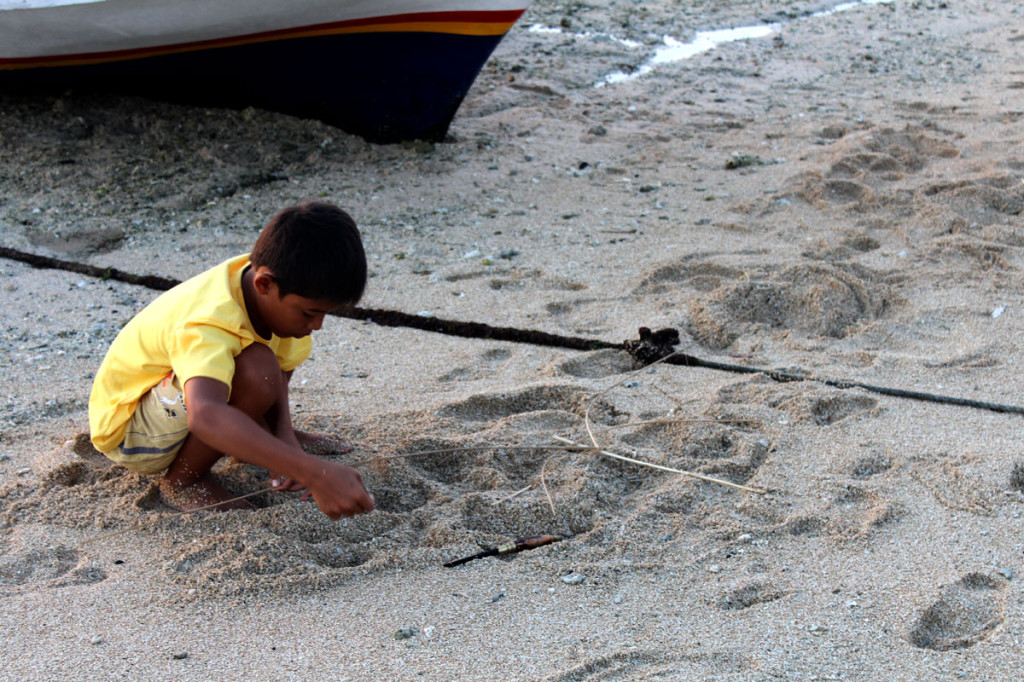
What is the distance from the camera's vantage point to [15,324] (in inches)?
128

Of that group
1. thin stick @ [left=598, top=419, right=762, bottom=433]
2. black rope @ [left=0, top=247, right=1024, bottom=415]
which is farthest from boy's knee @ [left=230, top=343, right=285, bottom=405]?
black rope @ [left=0, top=247, right=1024, bottom=415]

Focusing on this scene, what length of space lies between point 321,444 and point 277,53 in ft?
9.49

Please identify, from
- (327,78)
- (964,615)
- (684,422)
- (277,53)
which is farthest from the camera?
(327,78)

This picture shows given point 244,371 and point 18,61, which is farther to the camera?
point 18,61

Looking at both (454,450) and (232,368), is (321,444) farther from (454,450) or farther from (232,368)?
(232,368)

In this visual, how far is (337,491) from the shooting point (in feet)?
6.15

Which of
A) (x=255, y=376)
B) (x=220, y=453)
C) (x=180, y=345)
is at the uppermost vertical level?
(x=180, y=345)

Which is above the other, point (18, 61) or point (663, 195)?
point (18, 61)

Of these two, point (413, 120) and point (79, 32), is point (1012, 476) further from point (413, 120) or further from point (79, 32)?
point (79, 32)

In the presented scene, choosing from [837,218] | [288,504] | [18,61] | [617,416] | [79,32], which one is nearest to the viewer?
[288,504]

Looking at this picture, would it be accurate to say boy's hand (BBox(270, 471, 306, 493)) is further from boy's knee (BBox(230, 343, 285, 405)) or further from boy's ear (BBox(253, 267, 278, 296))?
boy's ear (BBox(253, 267, 278, 296))

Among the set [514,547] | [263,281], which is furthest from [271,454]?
[514,547]

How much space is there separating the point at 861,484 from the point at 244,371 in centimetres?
145

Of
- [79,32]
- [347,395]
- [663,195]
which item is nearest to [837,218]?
[663,195]
